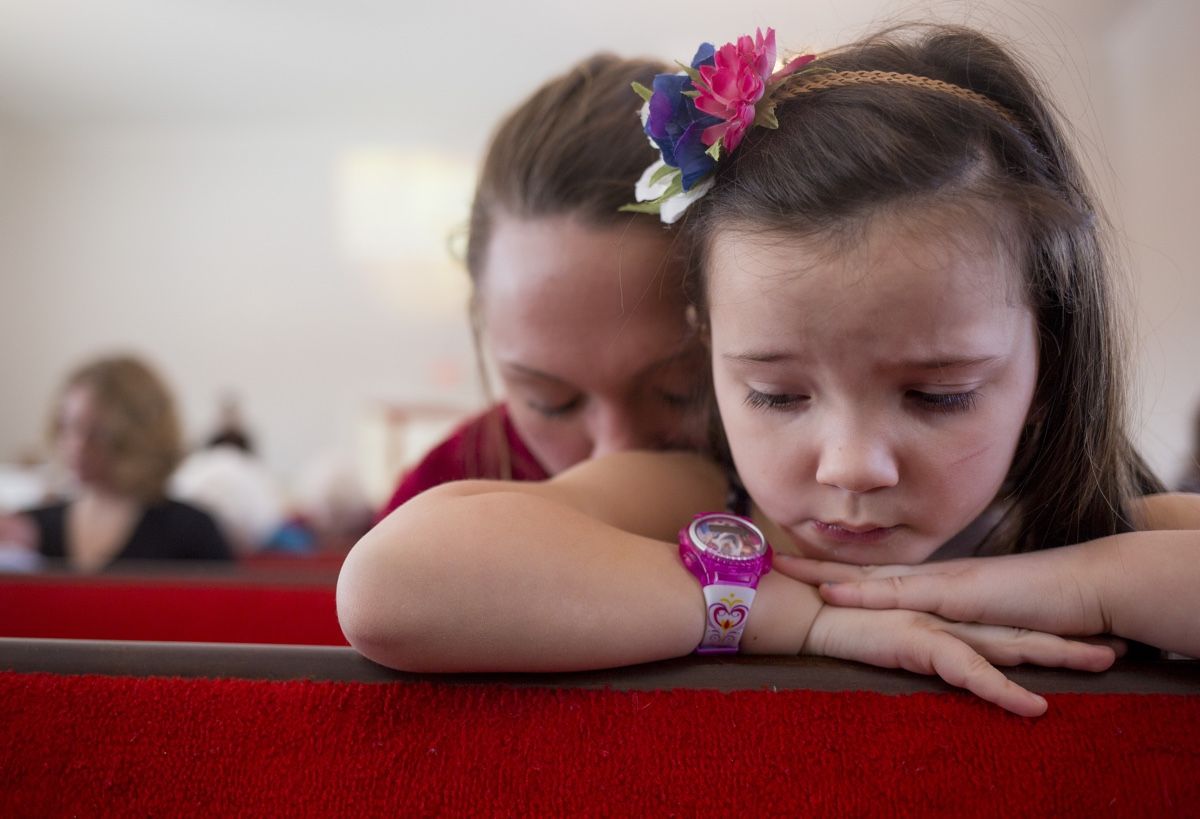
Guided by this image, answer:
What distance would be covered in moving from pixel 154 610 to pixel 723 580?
0.96m

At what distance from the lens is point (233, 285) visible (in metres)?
6.70

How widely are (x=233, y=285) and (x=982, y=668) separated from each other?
22.5 ft

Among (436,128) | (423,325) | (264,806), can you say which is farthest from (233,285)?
(264,806)

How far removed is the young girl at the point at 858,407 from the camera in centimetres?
56

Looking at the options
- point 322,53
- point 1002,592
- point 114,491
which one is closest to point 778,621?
point 1002,592

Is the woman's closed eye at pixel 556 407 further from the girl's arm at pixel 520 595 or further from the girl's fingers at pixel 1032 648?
the girl's fingers at pixel 1032 648

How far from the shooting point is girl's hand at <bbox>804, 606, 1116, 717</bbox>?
21.1 inches

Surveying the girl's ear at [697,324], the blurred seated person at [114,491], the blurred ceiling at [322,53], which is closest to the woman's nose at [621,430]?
the girl's ear at [697,324]

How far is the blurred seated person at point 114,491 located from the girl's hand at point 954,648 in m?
2.23

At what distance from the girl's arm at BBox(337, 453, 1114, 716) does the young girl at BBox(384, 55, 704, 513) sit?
29cm

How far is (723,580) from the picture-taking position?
2.00ft

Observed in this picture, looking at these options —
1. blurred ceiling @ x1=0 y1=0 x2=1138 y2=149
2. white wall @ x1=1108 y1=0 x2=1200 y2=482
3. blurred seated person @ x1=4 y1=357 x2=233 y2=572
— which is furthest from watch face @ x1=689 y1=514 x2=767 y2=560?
Answer: white wall @ x1=1108 y1=0 x2=1200 y2=482

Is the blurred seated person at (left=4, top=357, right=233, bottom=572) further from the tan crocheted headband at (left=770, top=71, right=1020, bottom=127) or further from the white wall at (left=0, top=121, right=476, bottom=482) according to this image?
the white wall at (left=0, top=121, right=476, bottom=482)

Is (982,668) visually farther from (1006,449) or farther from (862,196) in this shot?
(862,196)
